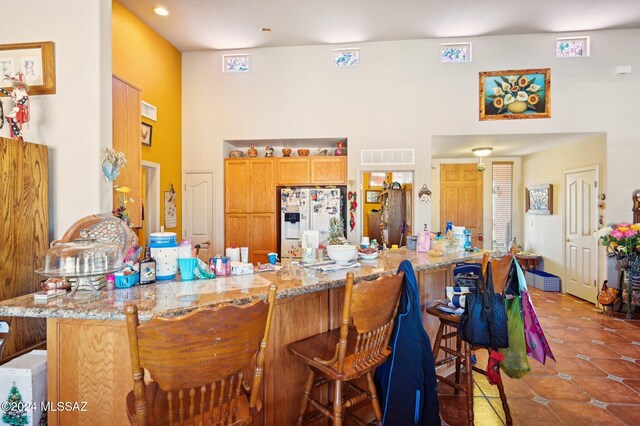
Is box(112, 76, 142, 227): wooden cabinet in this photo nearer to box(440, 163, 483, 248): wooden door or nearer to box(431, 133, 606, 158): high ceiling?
box(431, 133, 606, 158): high ceiling

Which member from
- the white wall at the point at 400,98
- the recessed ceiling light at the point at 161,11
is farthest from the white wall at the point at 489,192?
the recessed ceiling light at the point at 161,11

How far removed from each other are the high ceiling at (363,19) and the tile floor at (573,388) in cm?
393

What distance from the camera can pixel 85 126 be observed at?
7.77 feet

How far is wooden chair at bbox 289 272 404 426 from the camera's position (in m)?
1.54

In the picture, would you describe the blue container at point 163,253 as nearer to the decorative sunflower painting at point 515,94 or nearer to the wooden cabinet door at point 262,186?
the wooden cabinet door at point 262,186

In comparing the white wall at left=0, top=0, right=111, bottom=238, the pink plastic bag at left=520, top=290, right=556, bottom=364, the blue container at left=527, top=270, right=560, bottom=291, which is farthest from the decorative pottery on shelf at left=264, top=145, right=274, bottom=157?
the blue container at left=527, top=270, right=560, bottom=291

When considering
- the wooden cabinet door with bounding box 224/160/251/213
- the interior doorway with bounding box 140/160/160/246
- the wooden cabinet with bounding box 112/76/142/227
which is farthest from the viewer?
the wooden cabinet door with bounding box 224/160/251/213

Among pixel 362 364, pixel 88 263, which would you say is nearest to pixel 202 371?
pixel 362 364

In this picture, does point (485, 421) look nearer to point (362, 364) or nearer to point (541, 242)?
point (362, 364)

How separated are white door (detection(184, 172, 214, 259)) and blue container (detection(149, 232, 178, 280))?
11.7ft

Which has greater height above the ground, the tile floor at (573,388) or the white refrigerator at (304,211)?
the white refrigerator at (304,211)

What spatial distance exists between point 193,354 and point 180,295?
23.6 inches

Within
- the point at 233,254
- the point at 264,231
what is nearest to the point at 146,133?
the point at 264,231

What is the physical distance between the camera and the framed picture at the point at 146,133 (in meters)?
4.38
